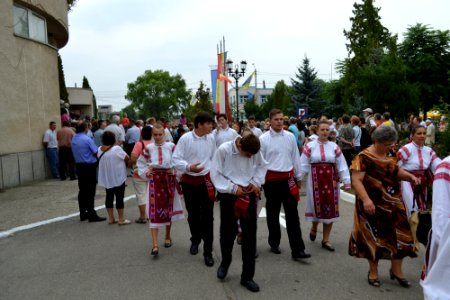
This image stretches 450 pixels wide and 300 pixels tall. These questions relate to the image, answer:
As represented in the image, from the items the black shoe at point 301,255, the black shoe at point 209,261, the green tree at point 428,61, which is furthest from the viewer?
the green tree at point 428,61

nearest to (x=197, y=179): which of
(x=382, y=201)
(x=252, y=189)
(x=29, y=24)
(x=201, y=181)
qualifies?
(x=201, y=181)

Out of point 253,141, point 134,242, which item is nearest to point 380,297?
point 253,141

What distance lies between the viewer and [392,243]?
14.3 feet

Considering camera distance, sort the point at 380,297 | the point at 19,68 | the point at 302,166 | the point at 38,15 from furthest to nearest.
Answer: the point at 38,15 → the point at 19,68 → the point at 302,166 → the point at 380,297

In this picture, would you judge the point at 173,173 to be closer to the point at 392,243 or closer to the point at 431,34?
the point at 392,243

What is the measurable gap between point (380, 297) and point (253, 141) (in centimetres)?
204

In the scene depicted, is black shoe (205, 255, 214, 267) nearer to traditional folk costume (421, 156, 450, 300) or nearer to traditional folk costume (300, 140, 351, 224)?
traditional folk costume (300, 140, 351, 224)

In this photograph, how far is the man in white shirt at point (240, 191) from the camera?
4.49 m

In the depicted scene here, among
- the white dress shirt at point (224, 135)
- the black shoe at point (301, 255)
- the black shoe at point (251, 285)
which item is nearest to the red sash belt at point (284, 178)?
the black shoe at point (301, 255)

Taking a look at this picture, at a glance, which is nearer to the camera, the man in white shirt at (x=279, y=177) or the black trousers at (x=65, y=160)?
the man in white shirt at (x=279, y=177)

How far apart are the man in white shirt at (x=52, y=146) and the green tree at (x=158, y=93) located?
94056mm

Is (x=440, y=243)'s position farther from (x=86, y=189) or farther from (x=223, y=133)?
(x=223, y=133)

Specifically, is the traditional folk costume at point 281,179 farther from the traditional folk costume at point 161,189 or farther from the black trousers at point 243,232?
the traditional folk costume at point 161,189

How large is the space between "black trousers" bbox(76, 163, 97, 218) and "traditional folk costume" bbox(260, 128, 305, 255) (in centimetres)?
388
